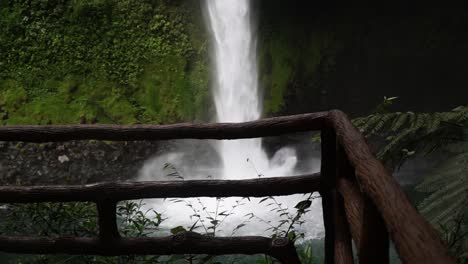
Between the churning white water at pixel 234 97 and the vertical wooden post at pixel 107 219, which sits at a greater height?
the churning white water at pixel 234 97

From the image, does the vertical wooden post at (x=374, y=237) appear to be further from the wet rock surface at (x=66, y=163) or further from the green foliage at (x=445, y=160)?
the wet rock surface at (x=66, y=163)

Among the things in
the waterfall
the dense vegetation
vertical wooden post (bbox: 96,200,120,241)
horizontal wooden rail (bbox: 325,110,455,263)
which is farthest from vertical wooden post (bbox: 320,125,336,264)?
the waterfall

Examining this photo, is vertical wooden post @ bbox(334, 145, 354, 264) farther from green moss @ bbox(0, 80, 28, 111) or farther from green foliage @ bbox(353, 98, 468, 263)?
green moss @ bbox(0, 80, 28, 111)

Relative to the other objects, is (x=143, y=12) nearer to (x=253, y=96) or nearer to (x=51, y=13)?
(x=51, y=13)

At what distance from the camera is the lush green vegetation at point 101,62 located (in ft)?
33.2

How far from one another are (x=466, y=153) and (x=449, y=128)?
23 cm

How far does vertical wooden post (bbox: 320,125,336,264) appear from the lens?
2195mm

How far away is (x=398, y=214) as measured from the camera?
3.59 feet

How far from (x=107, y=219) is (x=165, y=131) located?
0.50 m

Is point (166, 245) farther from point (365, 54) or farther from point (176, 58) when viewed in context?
point (365, 54)

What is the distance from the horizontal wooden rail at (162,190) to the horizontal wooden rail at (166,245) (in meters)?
0.22

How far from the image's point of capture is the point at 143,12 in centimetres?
1128

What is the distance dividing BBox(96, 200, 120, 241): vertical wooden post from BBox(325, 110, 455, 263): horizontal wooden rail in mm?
1192

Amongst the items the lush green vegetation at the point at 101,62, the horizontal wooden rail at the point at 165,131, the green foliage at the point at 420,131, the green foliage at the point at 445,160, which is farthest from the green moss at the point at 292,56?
the horizontal wooden rail at the point at 165,131
